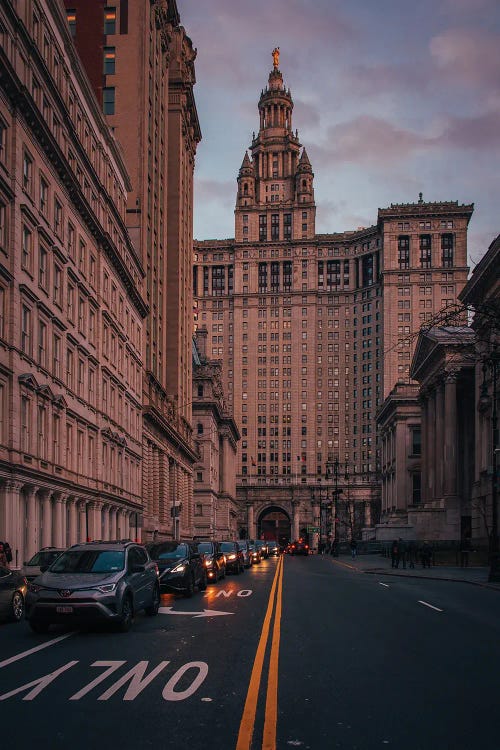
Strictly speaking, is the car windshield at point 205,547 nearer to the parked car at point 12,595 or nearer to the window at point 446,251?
the parked car at point 12,595

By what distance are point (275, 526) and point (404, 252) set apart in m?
59.0

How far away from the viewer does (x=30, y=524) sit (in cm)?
3700

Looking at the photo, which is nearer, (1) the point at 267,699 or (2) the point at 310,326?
(1) the point at 267,699

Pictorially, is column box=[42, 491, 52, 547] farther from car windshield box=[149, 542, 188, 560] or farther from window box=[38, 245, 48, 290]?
car windshield box=[149, 542, 188, 560]

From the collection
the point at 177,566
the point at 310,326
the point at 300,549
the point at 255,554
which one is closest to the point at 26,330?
the point at 177,566

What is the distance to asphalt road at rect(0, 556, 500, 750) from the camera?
8.58m

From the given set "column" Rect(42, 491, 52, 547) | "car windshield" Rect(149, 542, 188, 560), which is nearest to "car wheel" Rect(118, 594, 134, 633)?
"car windshield" Rect(149, 542, 188, 560)

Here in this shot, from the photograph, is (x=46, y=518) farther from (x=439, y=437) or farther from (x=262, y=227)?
(x=262, y=227)

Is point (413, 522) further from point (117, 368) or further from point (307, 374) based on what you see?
point (307, 374)

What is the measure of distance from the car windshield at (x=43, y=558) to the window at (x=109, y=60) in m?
53.3

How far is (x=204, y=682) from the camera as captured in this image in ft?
37.1

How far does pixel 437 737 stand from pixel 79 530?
4029 cm

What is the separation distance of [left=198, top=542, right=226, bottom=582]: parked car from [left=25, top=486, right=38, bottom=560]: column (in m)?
6.78

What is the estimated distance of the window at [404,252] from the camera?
546ft
